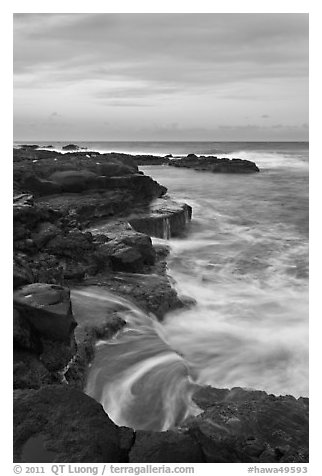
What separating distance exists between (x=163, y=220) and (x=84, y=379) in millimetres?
7558

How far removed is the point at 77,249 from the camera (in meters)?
7.89

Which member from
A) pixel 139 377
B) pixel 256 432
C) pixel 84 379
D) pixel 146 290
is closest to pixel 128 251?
pixel 146 290

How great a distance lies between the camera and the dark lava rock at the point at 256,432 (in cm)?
360

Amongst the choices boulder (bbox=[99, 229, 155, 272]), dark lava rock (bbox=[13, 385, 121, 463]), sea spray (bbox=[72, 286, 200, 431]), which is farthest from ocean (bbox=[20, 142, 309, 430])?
dark lava rock (bbox=[13, 385, 121, 463])

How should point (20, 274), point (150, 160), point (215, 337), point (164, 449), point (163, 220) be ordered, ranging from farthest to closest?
1. point (150, 160)
2. point (163, 220)
3. point (215, 337)
4. point (20, 274)
5. point (164, 449)

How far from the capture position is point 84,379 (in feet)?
17.3

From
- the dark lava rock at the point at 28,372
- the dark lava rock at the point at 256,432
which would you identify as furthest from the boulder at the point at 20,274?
the dark lava rock at the point at 256,432

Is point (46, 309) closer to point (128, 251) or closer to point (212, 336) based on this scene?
point (212, 336)

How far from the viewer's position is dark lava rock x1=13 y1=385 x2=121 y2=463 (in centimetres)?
336

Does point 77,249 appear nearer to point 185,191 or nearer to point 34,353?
point 34,353

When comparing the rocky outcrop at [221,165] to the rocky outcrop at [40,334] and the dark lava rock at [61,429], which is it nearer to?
the rocky outcrop at [40,334]

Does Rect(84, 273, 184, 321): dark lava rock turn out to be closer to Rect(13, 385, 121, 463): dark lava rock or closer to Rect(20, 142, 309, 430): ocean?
Rect(20, 142, 309, 430): ocean

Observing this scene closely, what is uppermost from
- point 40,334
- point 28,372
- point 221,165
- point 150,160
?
point 150,160
